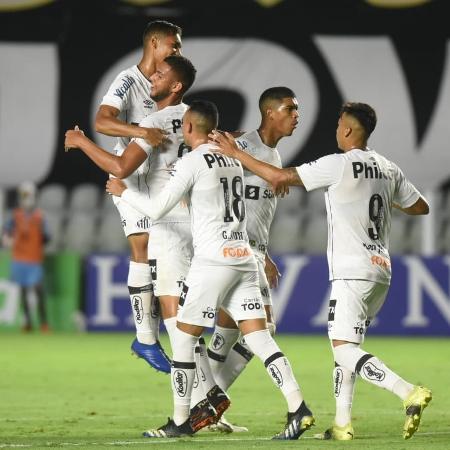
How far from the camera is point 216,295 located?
7.82 metres

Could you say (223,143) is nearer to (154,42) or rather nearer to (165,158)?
(165,158)

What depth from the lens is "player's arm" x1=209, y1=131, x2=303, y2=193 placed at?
7.86m

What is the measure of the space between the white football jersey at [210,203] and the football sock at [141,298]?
1194 millimetres

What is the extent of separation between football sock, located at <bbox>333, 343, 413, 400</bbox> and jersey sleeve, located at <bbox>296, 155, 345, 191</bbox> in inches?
38.1

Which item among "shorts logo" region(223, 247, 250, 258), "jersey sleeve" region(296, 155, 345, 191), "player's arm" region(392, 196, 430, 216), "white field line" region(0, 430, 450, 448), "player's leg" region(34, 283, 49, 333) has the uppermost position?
"jersey sleeve" region(296, 155, 345, 191)

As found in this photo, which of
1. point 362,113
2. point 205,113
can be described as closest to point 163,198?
point 205,113

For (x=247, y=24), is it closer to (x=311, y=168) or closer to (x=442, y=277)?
(x=442, y=277)

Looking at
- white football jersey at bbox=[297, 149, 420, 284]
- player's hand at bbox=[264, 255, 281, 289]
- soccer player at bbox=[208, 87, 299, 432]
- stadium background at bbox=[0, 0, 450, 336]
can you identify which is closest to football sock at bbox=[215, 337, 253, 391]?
soccer player at bbox=[208, 87, 299, 432]

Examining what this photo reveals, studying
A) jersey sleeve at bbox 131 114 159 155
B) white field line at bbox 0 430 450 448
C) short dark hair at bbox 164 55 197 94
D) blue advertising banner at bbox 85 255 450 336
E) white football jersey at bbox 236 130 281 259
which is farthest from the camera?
blue advertising banner at bbox 85 255 450 336

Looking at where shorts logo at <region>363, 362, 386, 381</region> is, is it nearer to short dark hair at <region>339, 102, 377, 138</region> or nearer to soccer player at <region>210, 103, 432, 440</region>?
soccer player at <region>210, 103, 432, 440</region>

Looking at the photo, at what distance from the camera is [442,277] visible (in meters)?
17.2

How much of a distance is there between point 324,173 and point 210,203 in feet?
2.28

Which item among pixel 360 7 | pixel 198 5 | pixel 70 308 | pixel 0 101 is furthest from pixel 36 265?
pixel 360 7

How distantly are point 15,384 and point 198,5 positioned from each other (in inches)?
387
